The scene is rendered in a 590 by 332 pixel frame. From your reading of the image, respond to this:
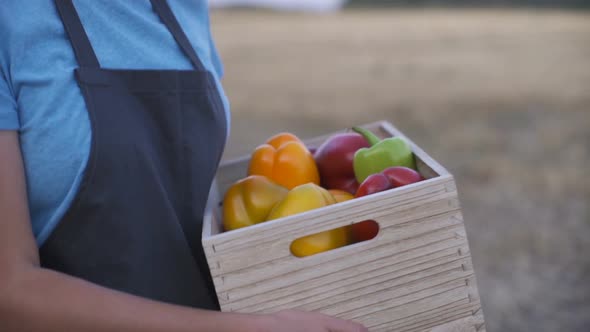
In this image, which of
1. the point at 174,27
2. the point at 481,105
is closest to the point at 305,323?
the point at 174,27

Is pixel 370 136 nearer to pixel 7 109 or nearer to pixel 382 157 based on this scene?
pixel 382 157

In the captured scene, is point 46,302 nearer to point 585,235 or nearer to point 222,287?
point 222,287

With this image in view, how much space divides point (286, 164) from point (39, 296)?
0.51 m

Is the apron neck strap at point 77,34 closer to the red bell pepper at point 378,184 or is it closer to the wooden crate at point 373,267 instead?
the wooden crate at point 373,267

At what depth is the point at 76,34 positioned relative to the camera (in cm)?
88

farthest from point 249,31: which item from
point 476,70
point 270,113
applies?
point 476,70

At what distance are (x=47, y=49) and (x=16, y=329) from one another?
346mm

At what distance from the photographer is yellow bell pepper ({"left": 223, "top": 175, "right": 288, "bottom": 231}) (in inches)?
41.4

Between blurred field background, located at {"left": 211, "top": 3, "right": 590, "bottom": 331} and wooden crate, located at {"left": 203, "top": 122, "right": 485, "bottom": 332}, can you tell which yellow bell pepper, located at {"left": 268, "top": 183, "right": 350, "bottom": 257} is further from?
blurred field background, located at {"left": 211, "top": 3, "right": 590, "bottom": 331}

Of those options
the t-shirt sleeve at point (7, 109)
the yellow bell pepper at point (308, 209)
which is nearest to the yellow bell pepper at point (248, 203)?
the yellow bell pepper at point (308, 209)

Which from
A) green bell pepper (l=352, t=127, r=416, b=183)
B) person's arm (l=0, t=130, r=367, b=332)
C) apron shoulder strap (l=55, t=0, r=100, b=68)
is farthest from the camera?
green bell pepper (l=352, t=127, r=416, b=183)

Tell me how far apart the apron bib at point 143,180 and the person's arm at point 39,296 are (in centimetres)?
8

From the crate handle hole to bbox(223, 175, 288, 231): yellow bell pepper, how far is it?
4.4 inches

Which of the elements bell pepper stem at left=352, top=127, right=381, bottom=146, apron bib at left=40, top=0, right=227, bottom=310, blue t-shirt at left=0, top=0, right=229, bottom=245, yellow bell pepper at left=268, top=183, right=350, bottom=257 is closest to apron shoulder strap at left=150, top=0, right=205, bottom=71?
apron bib at left=40, top=0, right=227, bottom=310
